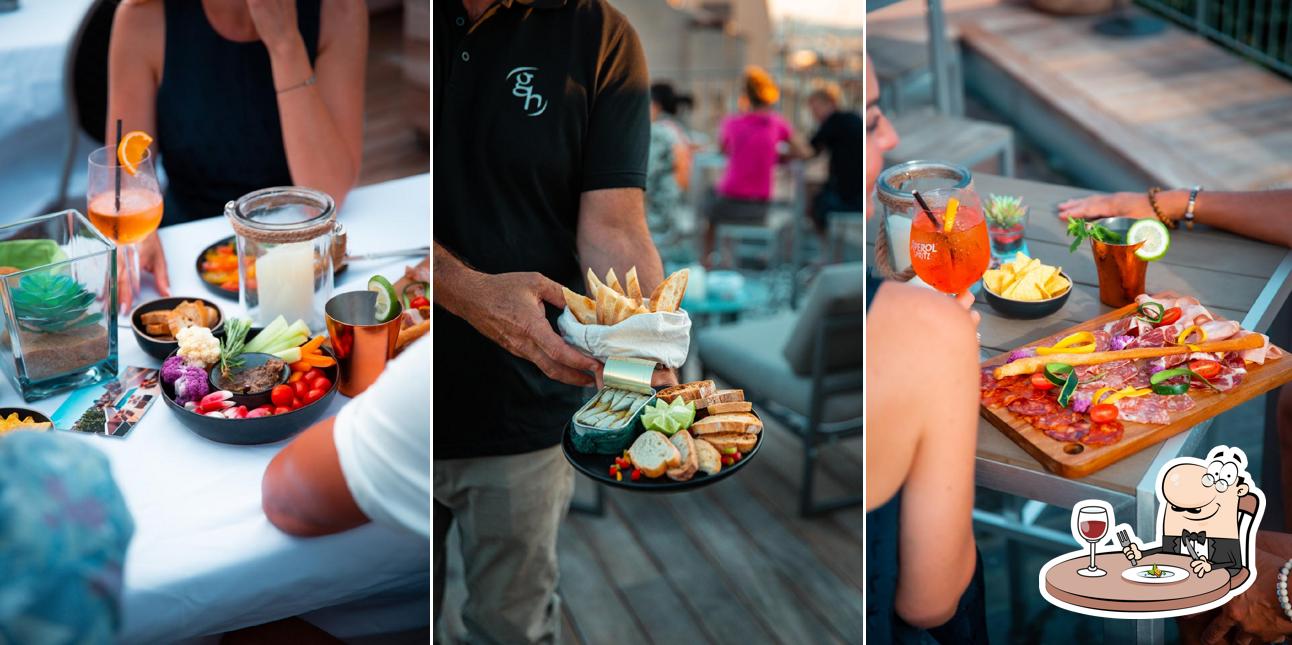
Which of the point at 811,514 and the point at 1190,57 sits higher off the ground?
the point at 1190,57

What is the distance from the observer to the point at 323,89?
5.42ft

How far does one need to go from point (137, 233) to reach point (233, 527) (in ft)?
1.78

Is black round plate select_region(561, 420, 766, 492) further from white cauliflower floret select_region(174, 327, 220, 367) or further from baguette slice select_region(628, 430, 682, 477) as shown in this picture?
white cauliflower floret select_region(174, 327, 220, 367)

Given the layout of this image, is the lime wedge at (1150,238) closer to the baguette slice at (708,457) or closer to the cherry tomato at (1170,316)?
the cherry tomato at (1170,316)

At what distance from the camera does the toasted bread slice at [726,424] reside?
1152mm

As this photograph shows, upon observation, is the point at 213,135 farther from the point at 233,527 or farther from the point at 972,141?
the point at 972,141

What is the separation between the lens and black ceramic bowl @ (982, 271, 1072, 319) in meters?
1.44

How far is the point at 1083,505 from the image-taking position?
3.90ft

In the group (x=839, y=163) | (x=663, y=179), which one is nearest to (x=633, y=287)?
(x=663, y=179)

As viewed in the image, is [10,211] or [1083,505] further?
[10,211]

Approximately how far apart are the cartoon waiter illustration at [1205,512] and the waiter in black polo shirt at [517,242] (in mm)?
564

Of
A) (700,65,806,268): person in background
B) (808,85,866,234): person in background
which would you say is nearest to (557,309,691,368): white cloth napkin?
(808,85,866,234): person in background

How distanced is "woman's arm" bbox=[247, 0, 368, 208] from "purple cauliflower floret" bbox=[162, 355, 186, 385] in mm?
463

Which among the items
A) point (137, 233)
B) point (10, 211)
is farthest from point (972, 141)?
point (10, 211)
